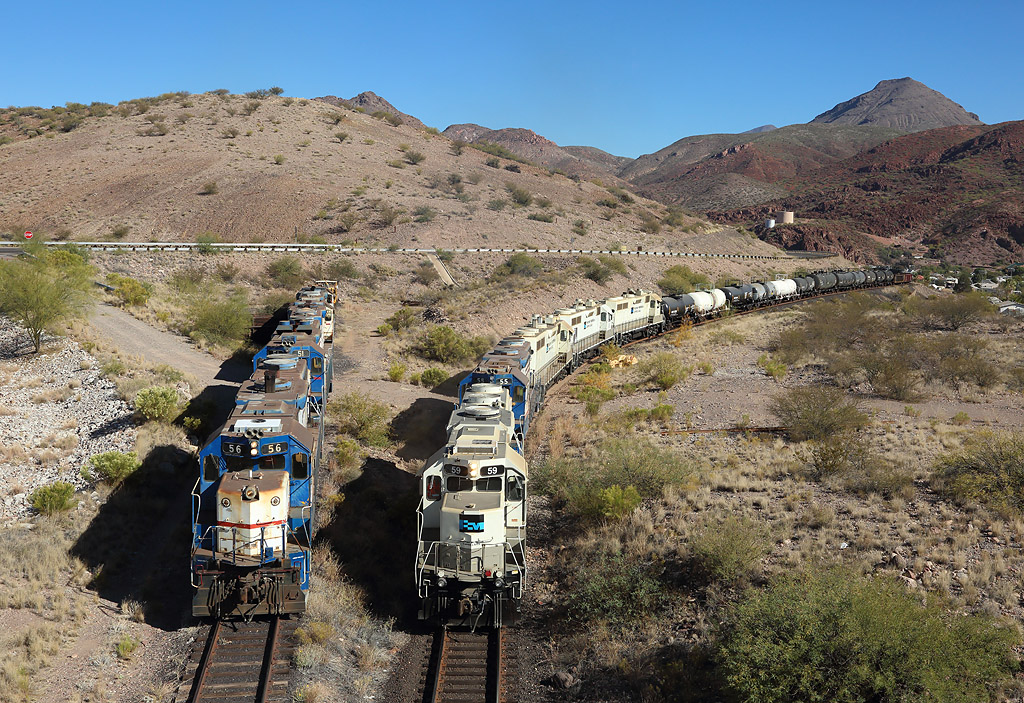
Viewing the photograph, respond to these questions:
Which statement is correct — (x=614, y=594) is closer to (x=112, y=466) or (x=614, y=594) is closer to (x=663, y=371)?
(x=112, y=466)

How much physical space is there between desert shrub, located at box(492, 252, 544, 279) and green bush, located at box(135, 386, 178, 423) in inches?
1704

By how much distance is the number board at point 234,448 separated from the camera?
52.5ft

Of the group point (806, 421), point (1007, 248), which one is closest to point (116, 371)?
point (806, 421)

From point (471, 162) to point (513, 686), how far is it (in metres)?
120

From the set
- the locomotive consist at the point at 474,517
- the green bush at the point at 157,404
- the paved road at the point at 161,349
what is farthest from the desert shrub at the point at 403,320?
the locomotive consist at the point at 474,517

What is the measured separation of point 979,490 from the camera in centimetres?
1891

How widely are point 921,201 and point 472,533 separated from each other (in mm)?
172154

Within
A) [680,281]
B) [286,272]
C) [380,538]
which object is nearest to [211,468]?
[380,538]

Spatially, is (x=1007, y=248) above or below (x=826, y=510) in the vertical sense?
above

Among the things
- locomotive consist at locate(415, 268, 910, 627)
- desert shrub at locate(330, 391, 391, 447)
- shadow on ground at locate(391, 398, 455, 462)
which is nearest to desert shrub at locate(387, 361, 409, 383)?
shadow on ground at locate(391, 398, 455, 462)

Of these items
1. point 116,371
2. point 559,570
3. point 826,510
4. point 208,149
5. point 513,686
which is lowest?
point 513,686

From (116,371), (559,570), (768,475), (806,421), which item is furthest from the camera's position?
(116,371)

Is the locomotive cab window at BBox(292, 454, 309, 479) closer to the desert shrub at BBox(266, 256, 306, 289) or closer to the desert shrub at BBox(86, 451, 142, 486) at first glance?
the desert shrub at BBox(86, 451, 142, 486)

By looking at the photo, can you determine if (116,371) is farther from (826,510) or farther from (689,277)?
(689,277)
